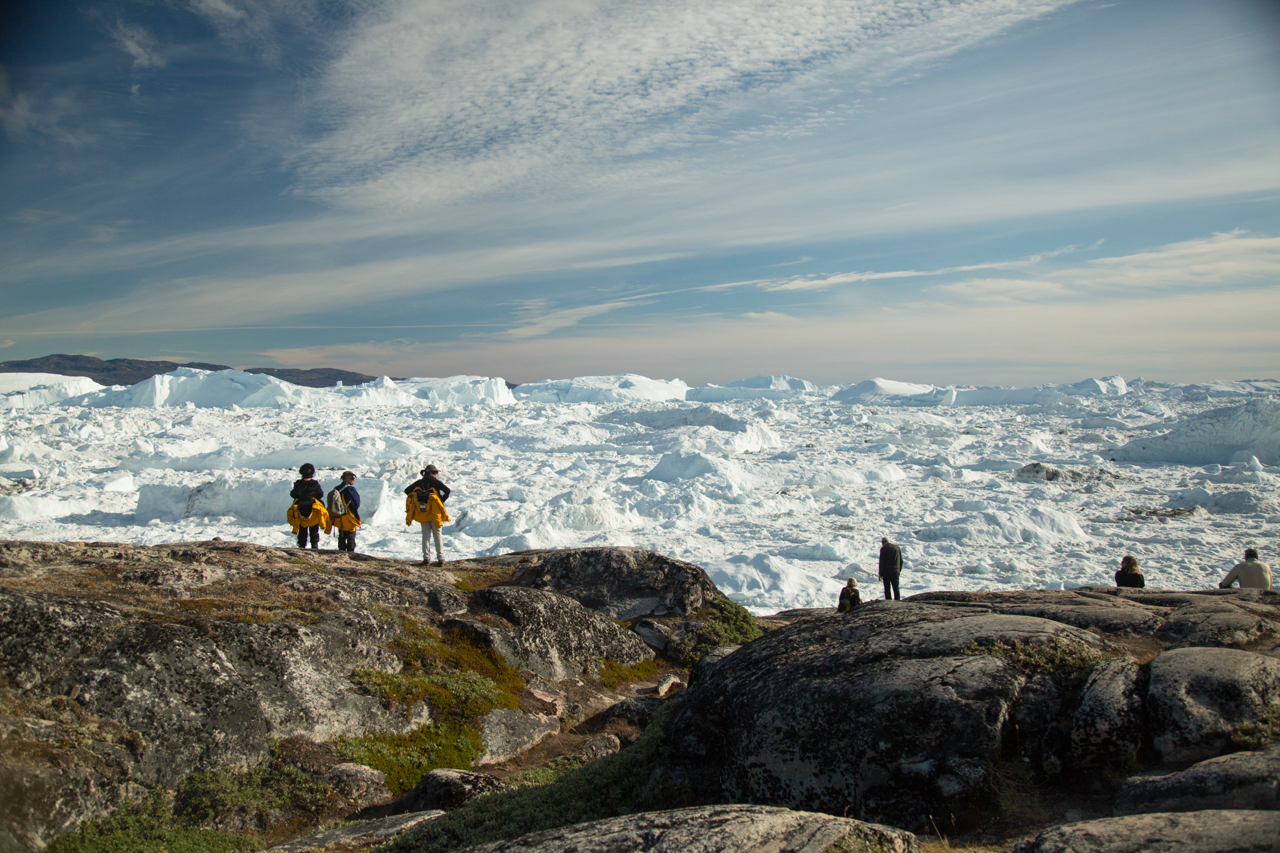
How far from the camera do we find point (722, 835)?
3.15 metres

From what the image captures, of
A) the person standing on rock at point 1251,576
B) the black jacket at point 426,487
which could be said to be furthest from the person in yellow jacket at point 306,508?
the person standing on rock at point 1251,576

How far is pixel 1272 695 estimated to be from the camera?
3.74m

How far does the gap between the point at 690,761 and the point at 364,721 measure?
3.01 metres

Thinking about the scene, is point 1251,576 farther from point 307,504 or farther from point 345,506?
point 307,504

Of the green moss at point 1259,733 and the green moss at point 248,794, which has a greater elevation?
the green moss at point 1259,733

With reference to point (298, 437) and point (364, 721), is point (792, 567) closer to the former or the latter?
point (364, 721)

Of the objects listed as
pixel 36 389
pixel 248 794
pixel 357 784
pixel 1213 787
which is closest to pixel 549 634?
pixel 357 784

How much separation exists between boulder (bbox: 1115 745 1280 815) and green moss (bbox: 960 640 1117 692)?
84cm

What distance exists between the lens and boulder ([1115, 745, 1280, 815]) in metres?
3.06

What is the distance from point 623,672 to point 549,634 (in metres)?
A: 1.06

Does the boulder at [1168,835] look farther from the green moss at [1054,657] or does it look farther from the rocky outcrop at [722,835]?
the green moss at [1054,657]

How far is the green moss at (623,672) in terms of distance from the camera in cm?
826

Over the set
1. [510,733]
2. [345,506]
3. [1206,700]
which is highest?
[345,506]

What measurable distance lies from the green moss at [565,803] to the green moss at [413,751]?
3.92 ft
